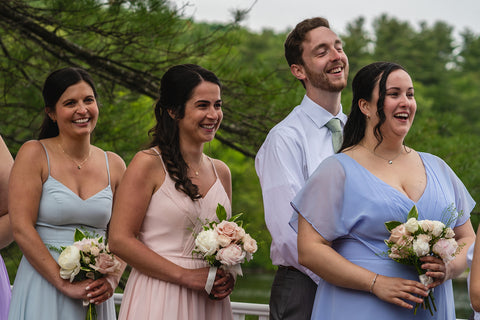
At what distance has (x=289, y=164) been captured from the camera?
3236 mm

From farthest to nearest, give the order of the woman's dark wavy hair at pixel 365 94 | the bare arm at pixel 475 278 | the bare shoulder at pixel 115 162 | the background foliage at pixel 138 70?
the background foliage at pixel 138 70 < the bare shoulder at pixel 115 162 < the woman's dark wavy hair at pixel 365 94 < the bare arm at pixel 475 278

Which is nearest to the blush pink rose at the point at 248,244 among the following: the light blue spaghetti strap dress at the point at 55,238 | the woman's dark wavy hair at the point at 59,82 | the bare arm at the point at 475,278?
the light blue spaghetti strap dress at the point at 55,238

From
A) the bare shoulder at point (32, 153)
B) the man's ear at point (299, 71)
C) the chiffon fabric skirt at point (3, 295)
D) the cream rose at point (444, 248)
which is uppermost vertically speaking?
the man's ear at point (299, 71)

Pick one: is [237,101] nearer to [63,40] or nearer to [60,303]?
[63,40]

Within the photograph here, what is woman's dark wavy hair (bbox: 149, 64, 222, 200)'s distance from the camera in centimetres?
319

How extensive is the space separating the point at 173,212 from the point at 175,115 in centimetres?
49

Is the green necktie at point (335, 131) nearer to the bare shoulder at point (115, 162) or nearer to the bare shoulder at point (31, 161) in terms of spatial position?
the bare shoulder at point (115, 162)

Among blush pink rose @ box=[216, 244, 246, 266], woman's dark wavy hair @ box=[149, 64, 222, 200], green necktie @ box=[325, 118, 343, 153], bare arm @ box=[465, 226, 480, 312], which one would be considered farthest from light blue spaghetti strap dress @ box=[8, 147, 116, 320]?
bare arm @ box=[465, 226, 480, 312]

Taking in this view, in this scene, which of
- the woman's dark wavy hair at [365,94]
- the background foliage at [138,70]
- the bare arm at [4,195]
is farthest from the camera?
the background foliage at [138,70]

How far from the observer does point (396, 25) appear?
44.7 m

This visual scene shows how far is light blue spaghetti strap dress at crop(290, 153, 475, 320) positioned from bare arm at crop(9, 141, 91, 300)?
1234 mm

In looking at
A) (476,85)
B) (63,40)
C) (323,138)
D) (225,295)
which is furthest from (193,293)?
(476,85)

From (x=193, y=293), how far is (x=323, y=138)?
1.03 metres

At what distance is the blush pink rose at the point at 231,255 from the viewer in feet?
9.70
